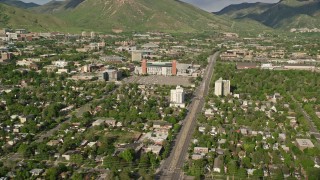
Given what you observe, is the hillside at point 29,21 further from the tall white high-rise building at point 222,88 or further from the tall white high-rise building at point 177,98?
the tall white high-rise building at point 177,98

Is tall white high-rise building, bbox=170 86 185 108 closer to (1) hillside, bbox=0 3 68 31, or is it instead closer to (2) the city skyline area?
(2) the city skyline area

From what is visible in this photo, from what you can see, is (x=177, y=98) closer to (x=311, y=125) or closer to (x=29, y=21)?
(x=311, y=125)

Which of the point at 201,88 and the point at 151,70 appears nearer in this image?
the point at 201,88

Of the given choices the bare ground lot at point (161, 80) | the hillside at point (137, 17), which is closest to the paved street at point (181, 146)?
the bare ground lot at point (161, 80)

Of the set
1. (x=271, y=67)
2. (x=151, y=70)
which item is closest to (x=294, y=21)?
(x=271, y=67)

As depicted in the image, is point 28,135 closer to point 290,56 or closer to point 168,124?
point 168,124

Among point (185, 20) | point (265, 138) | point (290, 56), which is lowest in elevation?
point (265, 138)

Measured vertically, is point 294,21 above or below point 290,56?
above

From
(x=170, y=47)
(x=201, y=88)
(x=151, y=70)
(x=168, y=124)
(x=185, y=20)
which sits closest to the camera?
(x=168, y=124)

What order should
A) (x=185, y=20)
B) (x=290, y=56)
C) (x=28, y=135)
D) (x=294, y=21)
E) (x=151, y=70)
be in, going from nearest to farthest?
(x=28, y=135) < (x=151, y=70) < (x=290, y=56) < (x=185, y=20) < (x=294, y=21)
